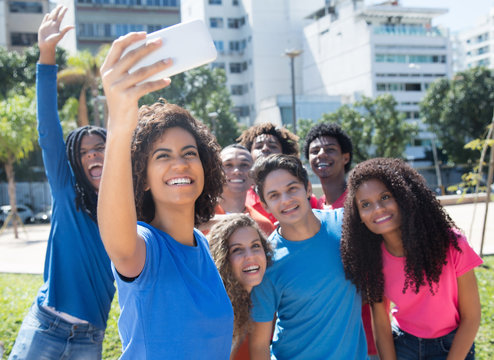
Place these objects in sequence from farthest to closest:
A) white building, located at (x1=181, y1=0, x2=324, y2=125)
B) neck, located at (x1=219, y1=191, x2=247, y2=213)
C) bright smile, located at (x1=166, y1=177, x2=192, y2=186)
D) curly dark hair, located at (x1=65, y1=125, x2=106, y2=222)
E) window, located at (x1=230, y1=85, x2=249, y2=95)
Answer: window, located at (x1=230, y1=85, x2=249, y2=95)
white building, located at (x1=181, y1=0, x2=324, y2=125)
neck, located at (x1=219, y1=191, x2=247, y2=213)
curly dark hair, located at (x1=65, y1=125, x2=106, y2=222)
bright smile, located at (x1=166, y1=177, x2=192, y2=186)

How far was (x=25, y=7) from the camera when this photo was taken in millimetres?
48875

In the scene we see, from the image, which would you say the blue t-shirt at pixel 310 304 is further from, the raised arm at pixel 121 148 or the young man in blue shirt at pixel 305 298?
the raised arm at pixel 121 148

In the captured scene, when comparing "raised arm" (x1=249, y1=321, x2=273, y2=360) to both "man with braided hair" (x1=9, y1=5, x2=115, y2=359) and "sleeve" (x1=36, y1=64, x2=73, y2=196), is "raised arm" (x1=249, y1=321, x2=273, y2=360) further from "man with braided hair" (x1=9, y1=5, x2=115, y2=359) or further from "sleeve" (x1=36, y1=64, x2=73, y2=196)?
"sleeve" (x1=36, y1=64, x2=73, y2=196)

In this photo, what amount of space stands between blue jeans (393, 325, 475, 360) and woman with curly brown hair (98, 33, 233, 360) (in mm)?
1368

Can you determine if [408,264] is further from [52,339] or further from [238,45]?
[238,45]

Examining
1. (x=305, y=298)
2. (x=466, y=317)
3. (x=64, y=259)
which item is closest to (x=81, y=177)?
(x=64, y=259)

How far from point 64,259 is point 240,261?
3.28 ft

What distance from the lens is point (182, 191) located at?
6.30 feet

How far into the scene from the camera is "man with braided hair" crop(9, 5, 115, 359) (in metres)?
2.61

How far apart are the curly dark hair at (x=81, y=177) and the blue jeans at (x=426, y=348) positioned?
1950 mm

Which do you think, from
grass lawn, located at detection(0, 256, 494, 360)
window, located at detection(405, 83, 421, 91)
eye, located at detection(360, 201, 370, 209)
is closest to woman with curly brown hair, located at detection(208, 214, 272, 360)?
eye, located at detection(360, 201, 370, 209)

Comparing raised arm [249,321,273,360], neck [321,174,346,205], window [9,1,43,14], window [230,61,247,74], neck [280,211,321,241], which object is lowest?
raised arm [249,321,273,360]

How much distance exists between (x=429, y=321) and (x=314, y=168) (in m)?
2.07

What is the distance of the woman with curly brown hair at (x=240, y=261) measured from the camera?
2.78 meters
